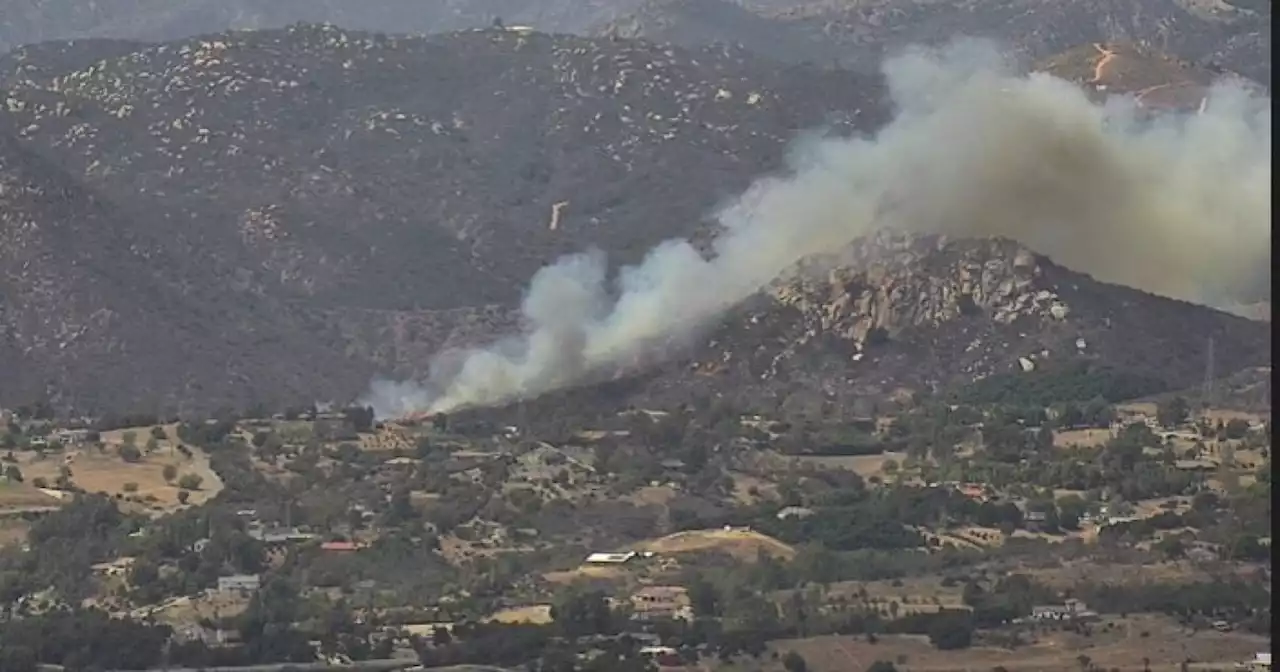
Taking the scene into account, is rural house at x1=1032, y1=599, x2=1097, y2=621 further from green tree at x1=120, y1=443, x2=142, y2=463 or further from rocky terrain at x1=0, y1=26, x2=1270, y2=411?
rocky terrain at x1=0, y1=26, x2=1270, y2=411

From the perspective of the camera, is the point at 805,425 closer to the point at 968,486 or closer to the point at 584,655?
the point at 968,486

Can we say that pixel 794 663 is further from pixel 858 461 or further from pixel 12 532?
pixel 858 461

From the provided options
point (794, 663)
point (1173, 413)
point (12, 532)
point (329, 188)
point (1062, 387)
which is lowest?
point (794, 663)

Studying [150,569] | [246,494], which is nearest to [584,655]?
[150,569]

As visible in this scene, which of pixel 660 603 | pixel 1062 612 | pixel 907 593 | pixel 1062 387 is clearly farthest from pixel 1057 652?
pixel 1062 387

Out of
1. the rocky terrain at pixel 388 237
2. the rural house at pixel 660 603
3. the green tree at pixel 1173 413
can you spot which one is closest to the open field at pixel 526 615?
the rural house at pixel 660 603

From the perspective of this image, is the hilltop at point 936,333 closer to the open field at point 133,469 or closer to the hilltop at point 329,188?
the open field at point 133,469
